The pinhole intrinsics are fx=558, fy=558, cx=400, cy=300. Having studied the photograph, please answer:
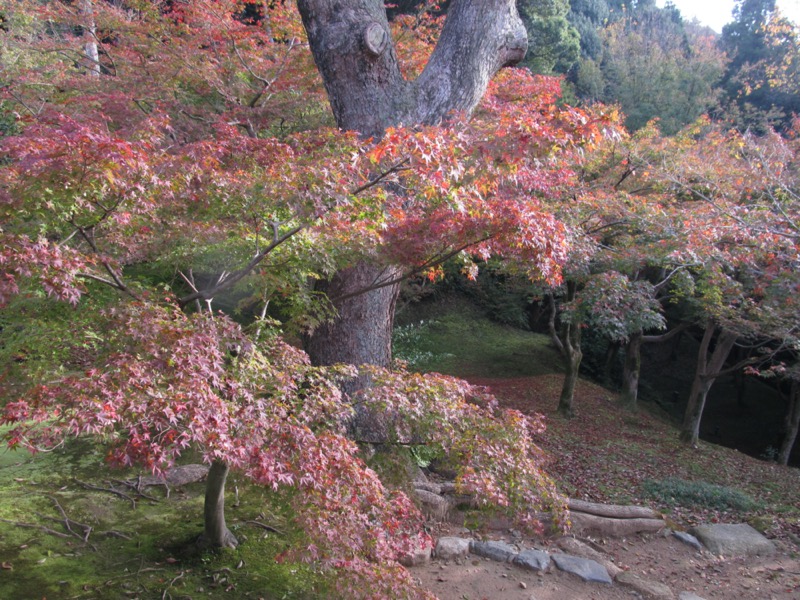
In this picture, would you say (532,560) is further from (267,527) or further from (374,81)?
(374,81)

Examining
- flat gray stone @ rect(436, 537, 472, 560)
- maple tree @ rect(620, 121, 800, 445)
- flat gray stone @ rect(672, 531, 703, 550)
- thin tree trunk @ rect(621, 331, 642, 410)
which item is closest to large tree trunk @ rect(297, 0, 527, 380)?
flat gray stone @ rect(436, 537, 472, 560)

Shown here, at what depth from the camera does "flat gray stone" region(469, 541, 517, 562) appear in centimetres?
452

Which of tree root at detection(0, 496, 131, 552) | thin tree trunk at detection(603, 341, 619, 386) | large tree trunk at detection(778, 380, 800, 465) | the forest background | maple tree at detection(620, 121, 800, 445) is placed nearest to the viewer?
the forest background

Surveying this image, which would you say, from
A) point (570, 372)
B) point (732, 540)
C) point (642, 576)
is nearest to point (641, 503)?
point (732, 540)

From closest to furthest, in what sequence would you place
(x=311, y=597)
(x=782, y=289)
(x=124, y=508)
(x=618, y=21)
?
1. (x=311, y=597)
2. (x=124, y=508)
3. (x=782, y=289)
4. (x=618, y=21)

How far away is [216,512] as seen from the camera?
3594 millimetres

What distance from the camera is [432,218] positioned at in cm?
381

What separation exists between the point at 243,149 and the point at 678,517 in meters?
5.78

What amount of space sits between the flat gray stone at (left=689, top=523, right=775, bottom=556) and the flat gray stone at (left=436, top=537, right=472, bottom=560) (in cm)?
251

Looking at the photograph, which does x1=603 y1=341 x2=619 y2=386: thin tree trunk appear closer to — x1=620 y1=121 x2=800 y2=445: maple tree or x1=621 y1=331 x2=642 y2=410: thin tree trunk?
x1=621 y1=331 x2=642 y2=410: thin tree trunk

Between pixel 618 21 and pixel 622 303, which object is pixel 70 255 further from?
pixel 618 21

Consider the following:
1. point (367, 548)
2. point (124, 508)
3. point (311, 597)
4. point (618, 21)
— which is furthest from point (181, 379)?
point (618, 21)

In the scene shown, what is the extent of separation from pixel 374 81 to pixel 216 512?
4027mm

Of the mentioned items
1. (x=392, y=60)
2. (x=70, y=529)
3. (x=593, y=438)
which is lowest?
(x=70, y=529)
